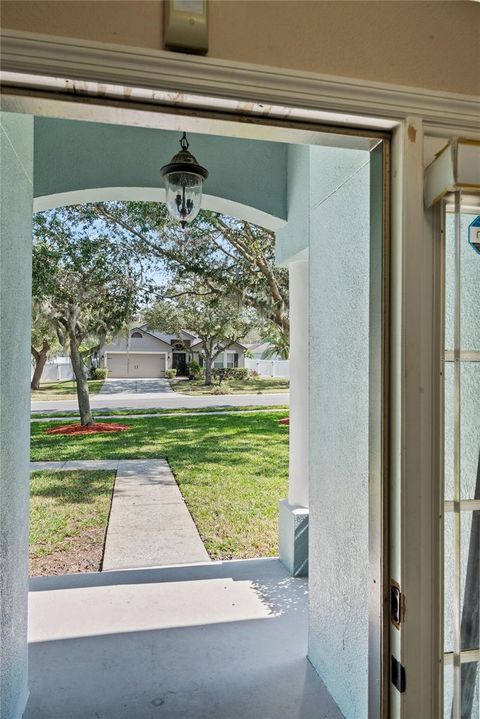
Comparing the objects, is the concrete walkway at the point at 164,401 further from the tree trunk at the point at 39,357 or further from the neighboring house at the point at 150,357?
the neighboring house at the point at 150,357

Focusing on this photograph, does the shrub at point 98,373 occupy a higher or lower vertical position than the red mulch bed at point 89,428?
higher

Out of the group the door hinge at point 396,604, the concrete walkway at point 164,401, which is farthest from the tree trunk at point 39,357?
the door hinge at point 396,604

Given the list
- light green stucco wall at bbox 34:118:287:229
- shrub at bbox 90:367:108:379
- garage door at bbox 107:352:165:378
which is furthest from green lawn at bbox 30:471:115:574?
garage door at bbox 107:352:165:378

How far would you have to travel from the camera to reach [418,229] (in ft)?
3.63

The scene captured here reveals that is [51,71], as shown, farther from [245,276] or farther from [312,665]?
[245,276]

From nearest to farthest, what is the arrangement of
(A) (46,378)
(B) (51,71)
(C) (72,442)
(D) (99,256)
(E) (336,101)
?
(B) (51,71)
(E) (336,101)
(D) (99,256)
(C) (72,442)
(A) (46,378)

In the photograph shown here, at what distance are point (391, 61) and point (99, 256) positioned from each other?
27.7ft

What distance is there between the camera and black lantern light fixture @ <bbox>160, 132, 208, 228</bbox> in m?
2.36

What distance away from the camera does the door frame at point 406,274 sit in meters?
1.02

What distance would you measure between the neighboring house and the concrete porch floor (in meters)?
17.5

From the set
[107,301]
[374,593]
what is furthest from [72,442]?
[374,593]

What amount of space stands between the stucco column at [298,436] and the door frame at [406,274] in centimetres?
244

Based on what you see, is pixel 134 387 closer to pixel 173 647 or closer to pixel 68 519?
pixel 68 519

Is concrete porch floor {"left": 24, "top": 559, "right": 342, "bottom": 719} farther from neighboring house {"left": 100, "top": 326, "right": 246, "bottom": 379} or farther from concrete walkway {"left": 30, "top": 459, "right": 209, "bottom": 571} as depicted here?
neighboring house {"left": 100, "top": 326, "right": 246, "bottom": 379}
